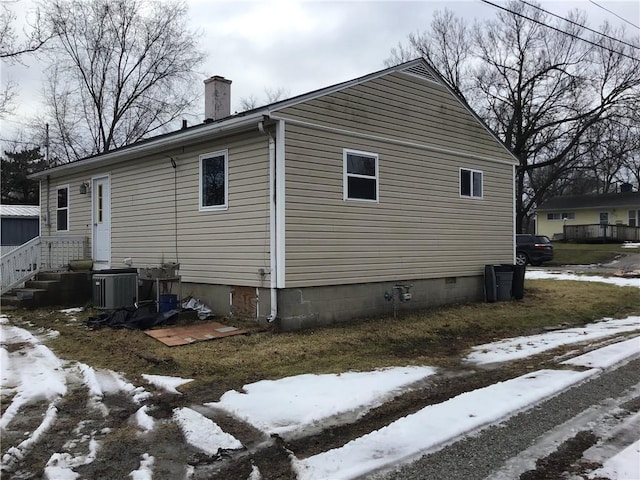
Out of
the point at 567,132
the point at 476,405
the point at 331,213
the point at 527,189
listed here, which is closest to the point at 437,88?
the point at 331,213

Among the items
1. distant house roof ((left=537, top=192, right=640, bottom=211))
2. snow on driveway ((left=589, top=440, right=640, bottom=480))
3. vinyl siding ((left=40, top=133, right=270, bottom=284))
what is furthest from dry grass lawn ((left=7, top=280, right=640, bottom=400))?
distant house roof ((left=537, top=192, right=640, bottom=211))

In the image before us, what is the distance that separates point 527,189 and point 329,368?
5581cm

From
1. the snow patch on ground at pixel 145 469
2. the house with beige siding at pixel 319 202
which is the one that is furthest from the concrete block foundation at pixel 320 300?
the snow patch on ground at pixel 145 469

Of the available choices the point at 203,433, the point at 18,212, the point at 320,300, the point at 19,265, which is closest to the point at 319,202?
the point at 320,300

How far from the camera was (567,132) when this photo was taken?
101 feet

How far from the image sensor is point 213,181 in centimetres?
985

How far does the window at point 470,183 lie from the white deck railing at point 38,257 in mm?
9666

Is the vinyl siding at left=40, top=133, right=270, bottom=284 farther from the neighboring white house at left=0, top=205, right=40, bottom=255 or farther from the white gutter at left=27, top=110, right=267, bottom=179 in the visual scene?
the neighboring white house at left=0, top=205, right=40, bottom=255

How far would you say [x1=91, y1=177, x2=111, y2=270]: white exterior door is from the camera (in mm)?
12688

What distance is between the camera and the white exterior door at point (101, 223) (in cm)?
1269

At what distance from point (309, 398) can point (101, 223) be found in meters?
9.71

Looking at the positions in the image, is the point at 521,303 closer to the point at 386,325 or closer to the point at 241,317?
the point at 386,325

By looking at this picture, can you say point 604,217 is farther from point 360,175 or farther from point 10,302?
point 10,302

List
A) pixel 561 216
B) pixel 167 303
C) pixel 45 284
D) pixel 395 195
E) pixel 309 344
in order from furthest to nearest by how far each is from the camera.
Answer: pixel 561 216 → pixel 45 284 → pixel 395 195 → pixel 167 303 → pixel 309 344
